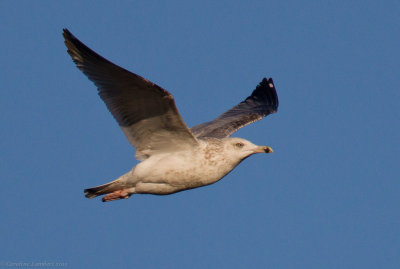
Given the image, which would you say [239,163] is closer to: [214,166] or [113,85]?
[214,166]

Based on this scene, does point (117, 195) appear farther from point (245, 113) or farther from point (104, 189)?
point (245, 113)

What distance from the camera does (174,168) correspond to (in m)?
9.88

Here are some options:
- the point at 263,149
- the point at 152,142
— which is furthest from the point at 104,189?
the point at 263,149

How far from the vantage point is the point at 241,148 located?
10.2 meters

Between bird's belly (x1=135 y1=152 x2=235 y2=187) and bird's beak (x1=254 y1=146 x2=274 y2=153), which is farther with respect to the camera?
bird's beak (x1=254 y1=146 x2=274 y2=153)

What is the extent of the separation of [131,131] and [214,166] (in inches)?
57.6

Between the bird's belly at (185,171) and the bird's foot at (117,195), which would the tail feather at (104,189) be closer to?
the bird's foot at (117,195)

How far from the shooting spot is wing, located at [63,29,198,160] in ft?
29.7

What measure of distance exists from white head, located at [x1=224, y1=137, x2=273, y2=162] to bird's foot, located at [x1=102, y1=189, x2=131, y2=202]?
1.87 metres

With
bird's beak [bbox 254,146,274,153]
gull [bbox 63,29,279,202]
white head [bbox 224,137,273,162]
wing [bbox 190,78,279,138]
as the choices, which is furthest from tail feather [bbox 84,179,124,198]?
bird's beak [bbox 254,146,274,153]

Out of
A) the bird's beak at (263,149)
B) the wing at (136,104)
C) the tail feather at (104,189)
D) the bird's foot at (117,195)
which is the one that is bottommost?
the bird's foot at (117,195)

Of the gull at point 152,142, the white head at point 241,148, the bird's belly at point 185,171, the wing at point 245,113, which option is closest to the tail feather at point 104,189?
the gull at point 152,142

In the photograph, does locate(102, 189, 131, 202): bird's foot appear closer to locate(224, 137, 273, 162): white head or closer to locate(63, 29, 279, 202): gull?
locate(63, 29, 279, 202): gull

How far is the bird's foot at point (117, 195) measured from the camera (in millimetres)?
10352
